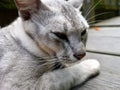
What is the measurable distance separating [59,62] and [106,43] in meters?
0.65

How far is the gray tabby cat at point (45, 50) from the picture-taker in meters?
1.18

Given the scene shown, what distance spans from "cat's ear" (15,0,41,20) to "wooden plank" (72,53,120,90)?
41 cm

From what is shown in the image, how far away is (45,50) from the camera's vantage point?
4.15ft

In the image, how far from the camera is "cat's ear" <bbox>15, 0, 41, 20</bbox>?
1.23 metres

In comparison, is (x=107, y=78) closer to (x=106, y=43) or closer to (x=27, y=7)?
(x=27, y=7)

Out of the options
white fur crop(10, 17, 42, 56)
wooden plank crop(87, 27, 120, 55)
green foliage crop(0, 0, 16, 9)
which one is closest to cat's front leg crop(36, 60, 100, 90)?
white fur crop(10, 17, 42, 56)

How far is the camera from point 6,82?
1.22 m

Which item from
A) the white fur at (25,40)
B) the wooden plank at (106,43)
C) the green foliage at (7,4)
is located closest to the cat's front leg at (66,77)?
the white fur at (25,40)

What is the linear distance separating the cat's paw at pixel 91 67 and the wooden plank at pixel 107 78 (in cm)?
3

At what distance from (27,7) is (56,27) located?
0.59ft

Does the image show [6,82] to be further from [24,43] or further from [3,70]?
[24,43]

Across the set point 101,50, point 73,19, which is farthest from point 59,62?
point 101,50

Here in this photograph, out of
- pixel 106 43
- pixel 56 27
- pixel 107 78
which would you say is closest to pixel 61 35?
pixel 56 27

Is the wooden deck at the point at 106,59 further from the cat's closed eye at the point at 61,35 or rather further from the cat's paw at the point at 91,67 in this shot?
the cat's closed eye at the point at 61,35
